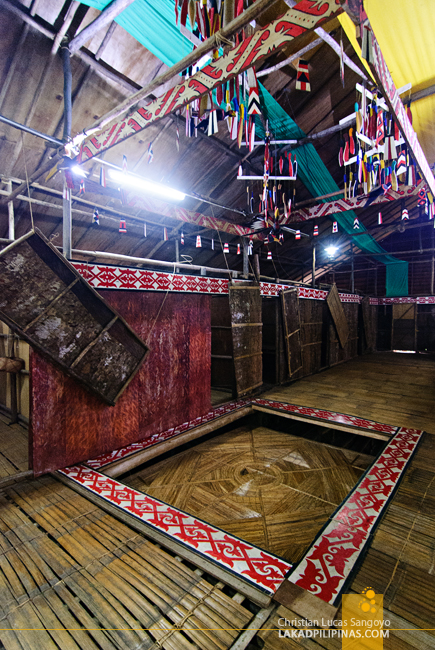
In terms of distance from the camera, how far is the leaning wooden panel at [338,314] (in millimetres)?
8516

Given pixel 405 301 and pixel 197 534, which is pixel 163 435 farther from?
pixel 405 301

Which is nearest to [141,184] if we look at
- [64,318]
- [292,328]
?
[64,318]

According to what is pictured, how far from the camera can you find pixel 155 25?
117 inches

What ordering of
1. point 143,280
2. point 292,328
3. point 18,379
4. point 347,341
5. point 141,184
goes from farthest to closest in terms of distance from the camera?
1. point 347,341
2. point 292,328
3. point 141,184
4. point 18,379
5. point 143,280

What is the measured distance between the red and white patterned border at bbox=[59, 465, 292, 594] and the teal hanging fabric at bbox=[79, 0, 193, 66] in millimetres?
4424

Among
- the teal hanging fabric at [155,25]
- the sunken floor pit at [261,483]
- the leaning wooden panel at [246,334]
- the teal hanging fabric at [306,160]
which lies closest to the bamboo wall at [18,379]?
the sunken floor pit at [261,483]

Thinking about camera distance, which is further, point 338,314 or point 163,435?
point 338,314

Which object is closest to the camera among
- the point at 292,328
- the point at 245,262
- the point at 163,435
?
the point at 163,435

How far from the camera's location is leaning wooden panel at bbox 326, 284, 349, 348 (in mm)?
8516

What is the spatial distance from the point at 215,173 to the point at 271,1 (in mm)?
5387

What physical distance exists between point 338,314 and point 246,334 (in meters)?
4.56

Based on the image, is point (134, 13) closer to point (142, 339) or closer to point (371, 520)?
point (142, 339)

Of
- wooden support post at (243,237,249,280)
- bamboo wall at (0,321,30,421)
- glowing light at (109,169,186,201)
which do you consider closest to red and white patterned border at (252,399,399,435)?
wooden support post at (243,237,249,280)

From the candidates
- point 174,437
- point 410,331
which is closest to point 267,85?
point 174,437
